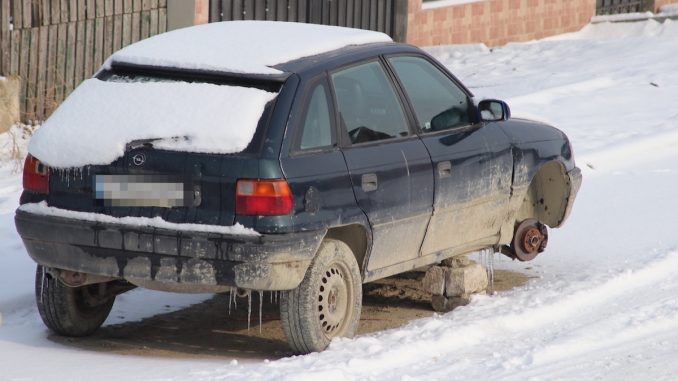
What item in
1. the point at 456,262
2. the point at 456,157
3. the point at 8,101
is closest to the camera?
the point at 456,157

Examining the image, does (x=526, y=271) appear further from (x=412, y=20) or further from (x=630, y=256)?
(x=412, y=20)

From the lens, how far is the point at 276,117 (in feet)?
22.8

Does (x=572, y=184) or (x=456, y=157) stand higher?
(x=456, y=157)

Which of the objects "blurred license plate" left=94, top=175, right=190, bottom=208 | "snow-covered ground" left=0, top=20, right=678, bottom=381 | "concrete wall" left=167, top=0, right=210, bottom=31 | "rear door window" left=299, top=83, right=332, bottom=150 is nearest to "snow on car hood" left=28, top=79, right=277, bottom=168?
"blurred license plate" left=94, top=175, right=190, bottom=208

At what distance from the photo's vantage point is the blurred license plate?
22.5 feet

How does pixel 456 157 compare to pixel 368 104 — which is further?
pixel 456 157

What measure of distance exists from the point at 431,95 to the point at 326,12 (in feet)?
33.3

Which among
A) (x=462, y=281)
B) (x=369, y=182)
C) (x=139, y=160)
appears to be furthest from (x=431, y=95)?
(x=139, y=160)

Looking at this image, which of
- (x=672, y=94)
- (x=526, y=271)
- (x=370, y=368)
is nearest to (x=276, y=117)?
(x=370, y=368)

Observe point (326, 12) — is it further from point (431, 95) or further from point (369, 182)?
point (369, 182)

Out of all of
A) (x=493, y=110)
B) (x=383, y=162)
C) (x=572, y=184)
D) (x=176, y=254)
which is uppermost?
(x=493, y=110)

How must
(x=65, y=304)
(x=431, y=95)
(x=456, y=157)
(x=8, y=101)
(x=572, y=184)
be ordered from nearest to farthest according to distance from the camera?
(x=65, y=304) → (x=456, y=157) → (x=431, y=95) → (x=572, y=184) → (x=8, y=101)

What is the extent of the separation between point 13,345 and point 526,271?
142 inches

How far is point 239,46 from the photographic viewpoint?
7.57 m
